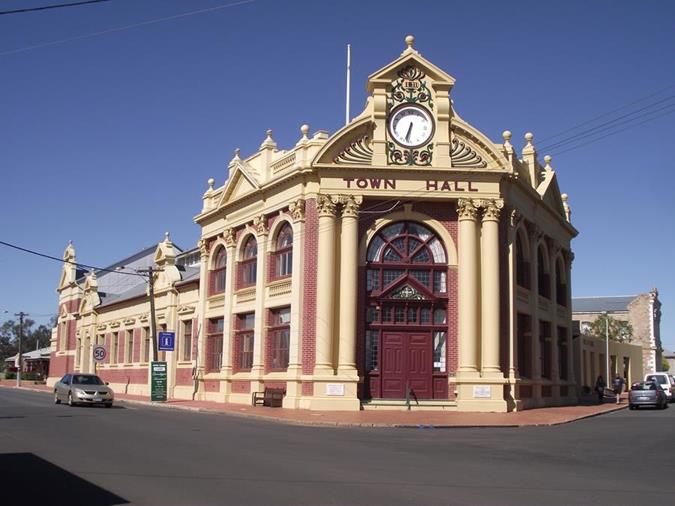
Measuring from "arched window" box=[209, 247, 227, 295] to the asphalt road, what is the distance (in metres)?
18.1

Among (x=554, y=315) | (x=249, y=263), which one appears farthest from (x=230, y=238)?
(x=554, y=315)

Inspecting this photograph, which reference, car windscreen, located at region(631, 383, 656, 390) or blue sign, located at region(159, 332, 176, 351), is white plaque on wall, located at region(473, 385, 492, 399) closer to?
car windscreen, located at region(631, 383, 656, 390)

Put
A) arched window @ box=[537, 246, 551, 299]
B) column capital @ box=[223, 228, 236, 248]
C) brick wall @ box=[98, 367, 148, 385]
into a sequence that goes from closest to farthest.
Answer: column capital @ box=[223, 228, 236, 248] < arched window @ box=[537, 246, 551, 299] < brick wall @ box=[98, 367, 148, 385]

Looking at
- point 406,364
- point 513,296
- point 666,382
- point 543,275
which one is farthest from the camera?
point 666,382

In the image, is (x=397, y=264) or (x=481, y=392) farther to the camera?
(x=397, y=264)

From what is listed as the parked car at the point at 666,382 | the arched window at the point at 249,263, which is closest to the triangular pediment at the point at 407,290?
the arched window at the point at 249,263

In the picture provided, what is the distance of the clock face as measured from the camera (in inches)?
1268

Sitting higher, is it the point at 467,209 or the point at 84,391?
the point at 467,209

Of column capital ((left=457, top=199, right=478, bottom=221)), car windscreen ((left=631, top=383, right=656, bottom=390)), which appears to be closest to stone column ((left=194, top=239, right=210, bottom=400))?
column capital ((left=457, top=199, right=478, bottom=221))

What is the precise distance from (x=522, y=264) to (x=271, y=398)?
1319 centimetres

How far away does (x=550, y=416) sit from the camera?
95.5ft

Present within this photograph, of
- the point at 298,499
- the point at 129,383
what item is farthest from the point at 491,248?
the point at 129,383

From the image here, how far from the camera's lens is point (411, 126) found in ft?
106

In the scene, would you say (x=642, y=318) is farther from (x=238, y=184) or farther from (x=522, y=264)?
(x=238, y=184)
